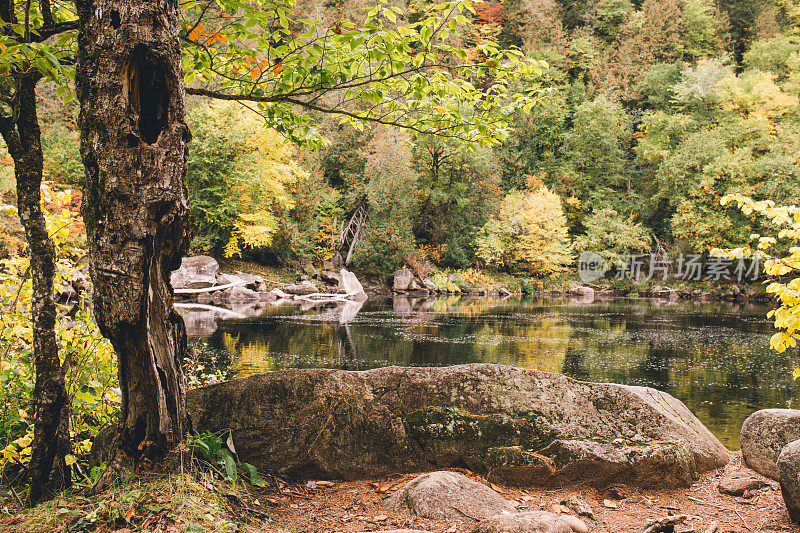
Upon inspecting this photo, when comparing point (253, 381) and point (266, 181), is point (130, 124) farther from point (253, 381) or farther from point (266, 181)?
point (266, 181)

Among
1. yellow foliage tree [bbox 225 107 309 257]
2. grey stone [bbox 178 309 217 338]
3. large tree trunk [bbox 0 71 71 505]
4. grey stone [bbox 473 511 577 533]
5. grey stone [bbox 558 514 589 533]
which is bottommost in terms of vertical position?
grey stone [bbox 178 309 217 338]

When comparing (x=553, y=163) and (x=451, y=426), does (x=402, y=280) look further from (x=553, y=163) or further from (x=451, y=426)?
(x=451, y=426)

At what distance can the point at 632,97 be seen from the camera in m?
41.1

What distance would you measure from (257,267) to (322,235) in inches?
197

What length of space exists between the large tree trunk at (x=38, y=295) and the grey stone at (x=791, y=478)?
4.21 m

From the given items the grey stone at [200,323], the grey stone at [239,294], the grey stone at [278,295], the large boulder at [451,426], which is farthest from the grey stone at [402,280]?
the large boulder at [451,426]

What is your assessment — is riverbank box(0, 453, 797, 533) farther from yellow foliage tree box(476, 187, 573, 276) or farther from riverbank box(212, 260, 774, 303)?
yellow foliage tree box(476, 187, 573, 276)

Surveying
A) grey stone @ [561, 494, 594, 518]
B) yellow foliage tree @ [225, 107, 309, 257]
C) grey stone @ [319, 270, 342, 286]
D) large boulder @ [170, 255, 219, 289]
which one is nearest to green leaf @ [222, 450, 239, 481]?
grey stone @ [561, 494, 594, 518]

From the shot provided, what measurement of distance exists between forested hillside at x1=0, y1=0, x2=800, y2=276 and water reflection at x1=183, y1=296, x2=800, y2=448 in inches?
404

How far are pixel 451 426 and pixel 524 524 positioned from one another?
128 centimetres

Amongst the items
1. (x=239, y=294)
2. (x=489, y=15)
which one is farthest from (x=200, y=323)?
(x=489, y=15)

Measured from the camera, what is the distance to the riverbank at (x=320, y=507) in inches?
81.4

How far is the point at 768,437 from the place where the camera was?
3.75 meters

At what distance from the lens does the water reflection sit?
9.11 m
